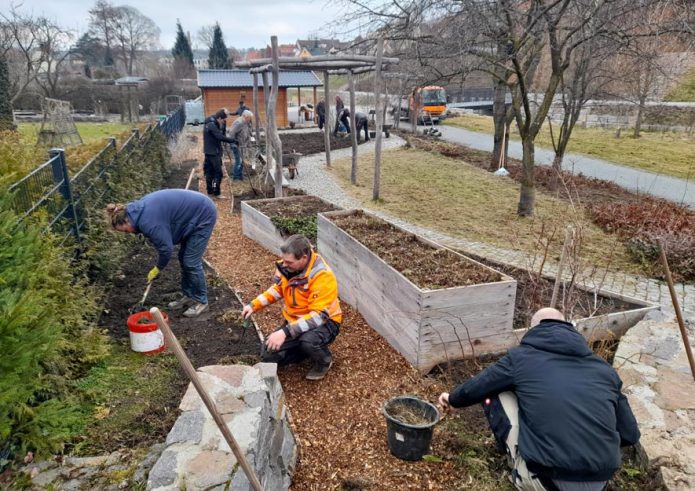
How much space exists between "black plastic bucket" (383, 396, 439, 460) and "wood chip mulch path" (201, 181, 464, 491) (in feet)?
0.25

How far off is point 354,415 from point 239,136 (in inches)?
387

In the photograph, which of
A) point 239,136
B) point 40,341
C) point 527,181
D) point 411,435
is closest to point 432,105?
point 239,136

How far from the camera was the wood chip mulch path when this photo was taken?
328 centimetres

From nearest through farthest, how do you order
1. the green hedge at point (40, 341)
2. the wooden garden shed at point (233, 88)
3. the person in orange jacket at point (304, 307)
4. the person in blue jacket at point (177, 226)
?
the green hedge at point (40, 341)
the person in orange jacket at point (304, 307)
the person in blue jacket at point (177, 226)
the wooden garden shed at point (233, 88)

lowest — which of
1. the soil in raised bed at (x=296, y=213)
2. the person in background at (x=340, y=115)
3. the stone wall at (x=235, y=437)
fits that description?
the stone wall at (x=235, y=437)

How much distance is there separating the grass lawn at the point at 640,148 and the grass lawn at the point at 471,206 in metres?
5.80

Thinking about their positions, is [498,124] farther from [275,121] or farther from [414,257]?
[414,257]

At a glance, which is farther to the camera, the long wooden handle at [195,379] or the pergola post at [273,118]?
the pergola post at [273,118]

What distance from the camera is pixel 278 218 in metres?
7.52

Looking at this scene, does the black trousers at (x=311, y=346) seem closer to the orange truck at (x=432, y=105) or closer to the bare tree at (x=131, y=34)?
the orange truck at (x=432, y=105)

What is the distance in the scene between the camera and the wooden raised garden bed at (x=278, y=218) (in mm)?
7285

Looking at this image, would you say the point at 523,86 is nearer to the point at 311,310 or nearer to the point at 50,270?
the point at 311,310

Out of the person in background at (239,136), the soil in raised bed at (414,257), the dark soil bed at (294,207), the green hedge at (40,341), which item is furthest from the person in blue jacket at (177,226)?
the person in background at (239,136)

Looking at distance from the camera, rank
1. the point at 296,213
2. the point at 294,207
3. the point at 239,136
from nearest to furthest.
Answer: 1. the point at 296,213
2. the point at 294,207
3. the point at 239,136
